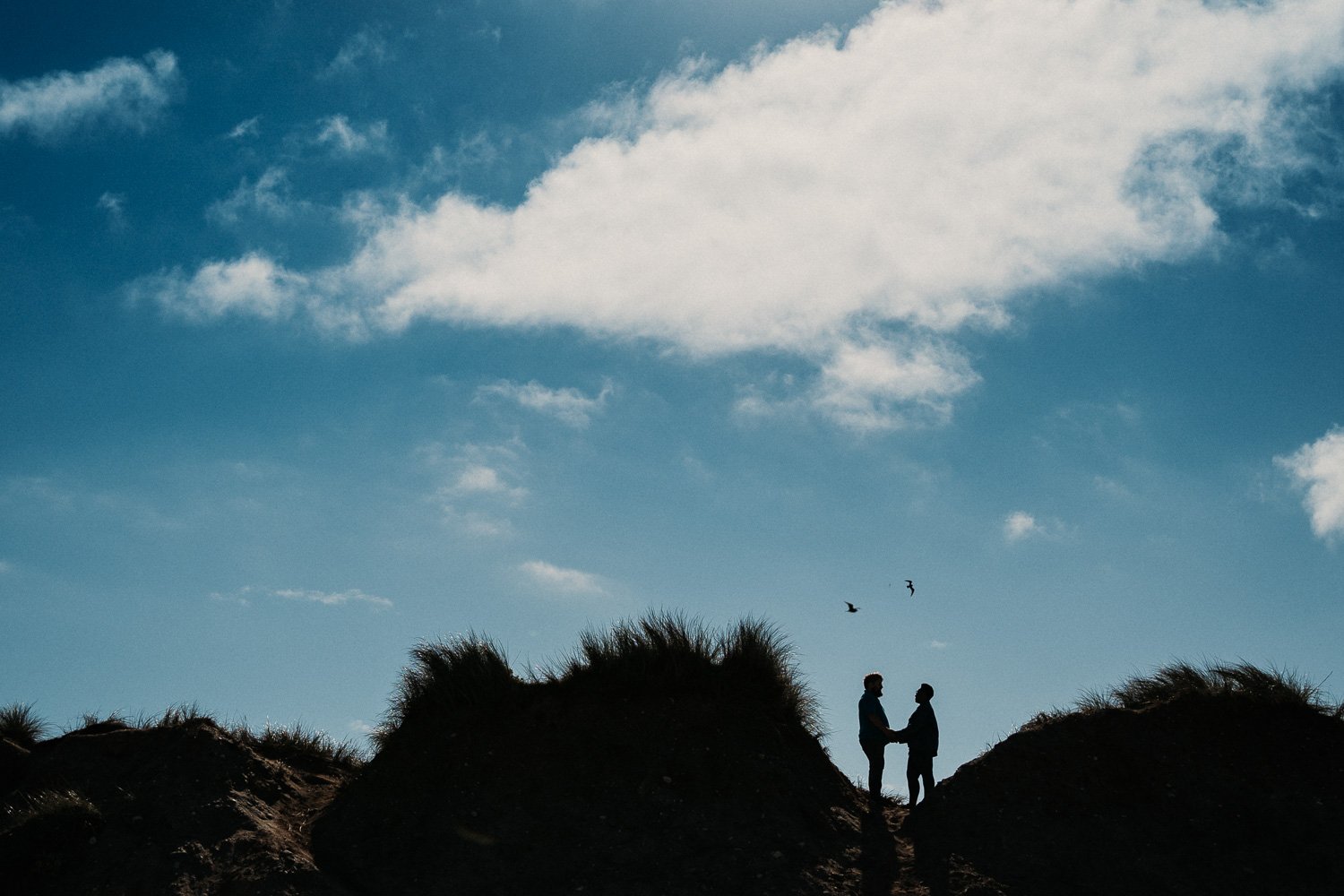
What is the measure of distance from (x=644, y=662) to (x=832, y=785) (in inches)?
130

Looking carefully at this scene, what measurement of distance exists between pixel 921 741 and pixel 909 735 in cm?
19

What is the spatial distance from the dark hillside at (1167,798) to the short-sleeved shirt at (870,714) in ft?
Result: 3.84

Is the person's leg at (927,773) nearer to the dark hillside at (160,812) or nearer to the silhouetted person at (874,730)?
the silhouetted person at (874,730)

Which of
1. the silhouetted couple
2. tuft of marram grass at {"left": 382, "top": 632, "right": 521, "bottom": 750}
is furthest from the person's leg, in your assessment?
tuft of marram grass at {"left": 382, "top": 632, "right": 521, "bottom": 750}

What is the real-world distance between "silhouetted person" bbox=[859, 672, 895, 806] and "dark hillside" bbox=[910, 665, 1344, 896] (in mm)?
903

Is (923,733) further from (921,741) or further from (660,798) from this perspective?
(660,798)

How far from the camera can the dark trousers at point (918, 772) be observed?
48.4ft

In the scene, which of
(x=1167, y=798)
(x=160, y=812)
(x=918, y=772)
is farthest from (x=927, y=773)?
(x=160, y=812)

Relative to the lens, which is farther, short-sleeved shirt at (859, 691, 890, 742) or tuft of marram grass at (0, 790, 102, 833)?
short-sleeved shirt at (859, 691, 890, 742)

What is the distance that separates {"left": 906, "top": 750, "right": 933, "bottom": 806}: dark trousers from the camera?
1475 cm

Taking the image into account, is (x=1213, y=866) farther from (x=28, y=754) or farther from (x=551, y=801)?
(x=28, y=754)

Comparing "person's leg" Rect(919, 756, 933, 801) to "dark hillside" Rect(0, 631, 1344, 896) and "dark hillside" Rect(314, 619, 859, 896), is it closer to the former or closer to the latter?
"dark hillside" Rect(0, 631, 1344, 896)

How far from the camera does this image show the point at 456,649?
656 inches

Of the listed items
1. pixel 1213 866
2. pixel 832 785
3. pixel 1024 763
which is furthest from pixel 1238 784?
pixel 832 785
